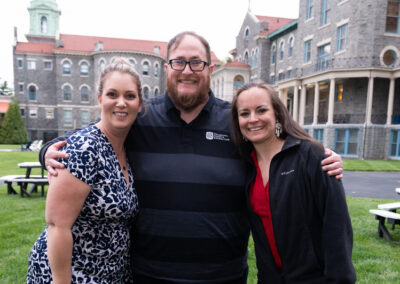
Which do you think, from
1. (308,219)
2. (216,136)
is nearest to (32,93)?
(216,136)

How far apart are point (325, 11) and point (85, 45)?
34.2 m

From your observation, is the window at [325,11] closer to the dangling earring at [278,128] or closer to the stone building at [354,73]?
the stone building at [354,73]

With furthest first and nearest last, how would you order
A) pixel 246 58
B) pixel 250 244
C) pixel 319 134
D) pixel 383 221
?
pixel 246 58 < pixel 319 134 < pixel 383 221 < pixel 250 244

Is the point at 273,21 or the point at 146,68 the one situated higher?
the point at 273,21

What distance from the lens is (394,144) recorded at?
876 inches

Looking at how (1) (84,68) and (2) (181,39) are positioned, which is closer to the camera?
(2) (181,39)

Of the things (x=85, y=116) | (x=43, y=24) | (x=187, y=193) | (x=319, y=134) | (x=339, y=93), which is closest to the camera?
(x=187, y=193)

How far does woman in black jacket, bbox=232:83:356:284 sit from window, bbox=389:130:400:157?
2361 centimetres

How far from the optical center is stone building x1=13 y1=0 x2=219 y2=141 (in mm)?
44344

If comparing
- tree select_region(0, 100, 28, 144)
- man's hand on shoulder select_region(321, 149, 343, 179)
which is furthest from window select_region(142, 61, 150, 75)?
man's hand on shoulder select_region(321, 149, 343, 179)

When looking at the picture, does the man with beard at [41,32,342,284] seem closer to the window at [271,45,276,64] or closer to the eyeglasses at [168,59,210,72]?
the eyeglasses at [168,59,210,72]

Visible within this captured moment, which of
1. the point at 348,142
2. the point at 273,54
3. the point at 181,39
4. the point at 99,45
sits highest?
the point at 99,45

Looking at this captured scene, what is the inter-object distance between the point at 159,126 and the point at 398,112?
85.5 ft

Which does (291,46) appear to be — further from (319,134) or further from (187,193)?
(187,193)
